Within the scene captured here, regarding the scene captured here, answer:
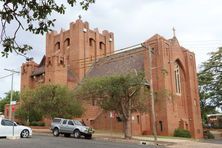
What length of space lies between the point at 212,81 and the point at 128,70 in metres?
23.3

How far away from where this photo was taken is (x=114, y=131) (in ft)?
147

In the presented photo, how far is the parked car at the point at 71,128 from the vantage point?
106 feet

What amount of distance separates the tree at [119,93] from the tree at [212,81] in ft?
87.5

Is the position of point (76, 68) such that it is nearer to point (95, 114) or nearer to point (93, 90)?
point (95, 114)

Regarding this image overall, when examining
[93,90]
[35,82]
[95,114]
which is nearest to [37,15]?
[93,90]

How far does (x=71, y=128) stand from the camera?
1288 inches

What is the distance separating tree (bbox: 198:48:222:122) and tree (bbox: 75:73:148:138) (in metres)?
26.7

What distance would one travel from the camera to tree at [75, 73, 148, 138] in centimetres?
3291

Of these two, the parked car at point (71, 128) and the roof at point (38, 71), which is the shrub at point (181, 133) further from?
the roof at point (38, 71)

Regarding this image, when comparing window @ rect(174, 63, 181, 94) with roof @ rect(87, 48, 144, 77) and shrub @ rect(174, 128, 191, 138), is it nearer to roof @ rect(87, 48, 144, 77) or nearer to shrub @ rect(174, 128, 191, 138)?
roof @ rect(87, 48, 144, 77)

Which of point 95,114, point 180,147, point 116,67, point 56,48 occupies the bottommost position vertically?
point 180,147

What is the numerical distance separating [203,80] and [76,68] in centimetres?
2355

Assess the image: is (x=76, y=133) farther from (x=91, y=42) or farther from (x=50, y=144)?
(x=91, y=42)

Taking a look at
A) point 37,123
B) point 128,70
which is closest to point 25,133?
point 128,70
